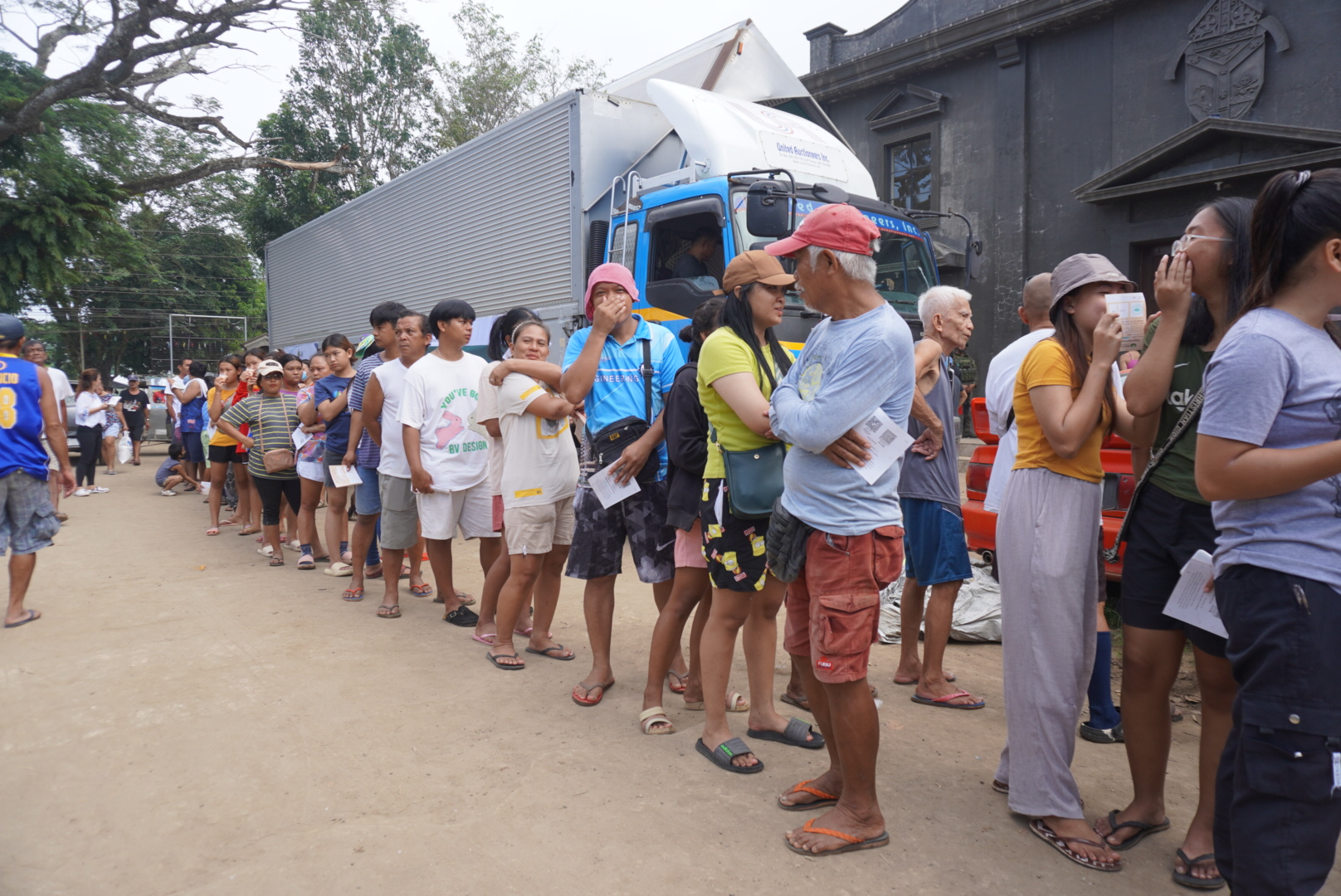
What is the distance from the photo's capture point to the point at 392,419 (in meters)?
5.69

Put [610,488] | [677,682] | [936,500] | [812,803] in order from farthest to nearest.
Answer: [677,682], [936,500], [610,488], [812,803]

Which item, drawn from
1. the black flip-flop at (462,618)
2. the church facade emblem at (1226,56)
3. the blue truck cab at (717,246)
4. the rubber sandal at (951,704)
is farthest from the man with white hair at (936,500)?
the church facade emblem at (1226,56)

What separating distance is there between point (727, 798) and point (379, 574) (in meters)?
4.53

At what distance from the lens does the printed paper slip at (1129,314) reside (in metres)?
2.49

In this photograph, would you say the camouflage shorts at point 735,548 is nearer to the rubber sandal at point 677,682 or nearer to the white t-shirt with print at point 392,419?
the rubber sandal at point 677,682

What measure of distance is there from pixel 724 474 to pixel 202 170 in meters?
19.6

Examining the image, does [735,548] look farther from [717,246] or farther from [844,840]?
[717,246]

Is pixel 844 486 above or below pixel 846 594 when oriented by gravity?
above

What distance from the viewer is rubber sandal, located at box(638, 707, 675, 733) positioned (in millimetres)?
3555

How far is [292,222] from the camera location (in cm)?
2566

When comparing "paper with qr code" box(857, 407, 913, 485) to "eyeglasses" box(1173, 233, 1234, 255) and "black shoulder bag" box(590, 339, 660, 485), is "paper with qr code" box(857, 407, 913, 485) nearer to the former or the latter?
"eyeglasses" box(1173, 233, 1234, 255)

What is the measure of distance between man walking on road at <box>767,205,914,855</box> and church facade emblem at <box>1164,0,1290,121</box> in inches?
450

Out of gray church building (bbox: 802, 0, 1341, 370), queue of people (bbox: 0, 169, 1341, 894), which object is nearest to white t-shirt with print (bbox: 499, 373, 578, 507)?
queue of people (bbox: 0, 169, 1341, 894)

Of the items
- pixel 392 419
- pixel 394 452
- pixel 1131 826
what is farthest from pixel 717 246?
pixel 1131 826
